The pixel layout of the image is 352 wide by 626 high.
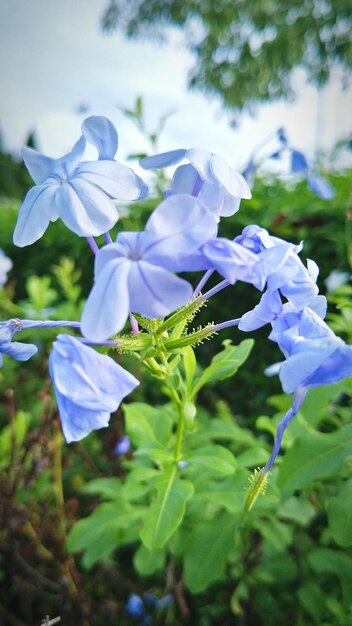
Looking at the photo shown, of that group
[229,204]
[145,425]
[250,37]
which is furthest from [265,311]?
[250,37]

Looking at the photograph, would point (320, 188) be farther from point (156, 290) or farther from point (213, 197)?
point (156, 290)

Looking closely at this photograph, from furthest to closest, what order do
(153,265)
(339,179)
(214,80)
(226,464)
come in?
(214,80)
(339,179)
(226,464)
(153,265)

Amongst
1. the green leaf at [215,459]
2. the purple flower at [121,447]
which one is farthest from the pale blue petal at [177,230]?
the purple flower at [121,447]

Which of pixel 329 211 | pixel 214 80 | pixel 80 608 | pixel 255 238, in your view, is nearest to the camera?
pixel 255 238

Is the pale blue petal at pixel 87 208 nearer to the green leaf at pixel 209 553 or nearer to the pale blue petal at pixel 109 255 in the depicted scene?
the pale blue petal at pixel 109 255

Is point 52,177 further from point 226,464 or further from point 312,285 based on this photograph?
point 226,464

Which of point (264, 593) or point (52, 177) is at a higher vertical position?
point (52, 177)

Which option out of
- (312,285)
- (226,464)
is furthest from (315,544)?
(312,285)
